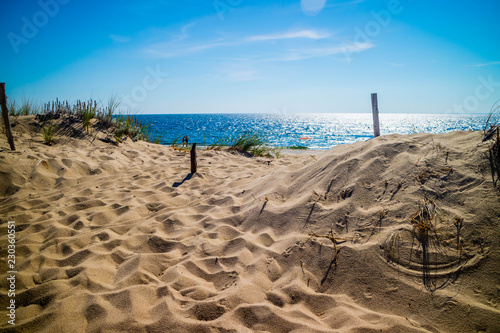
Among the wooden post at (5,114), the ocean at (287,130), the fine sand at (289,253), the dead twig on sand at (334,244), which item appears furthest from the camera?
the ocean at (287,130)

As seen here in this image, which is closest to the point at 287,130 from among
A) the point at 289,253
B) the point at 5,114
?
the point at 5,114

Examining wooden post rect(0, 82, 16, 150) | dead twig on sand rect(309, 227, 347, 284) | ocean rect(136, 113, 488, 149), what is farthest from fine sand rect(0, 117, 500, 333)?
wooden post rect(0, 82, 16, 150)

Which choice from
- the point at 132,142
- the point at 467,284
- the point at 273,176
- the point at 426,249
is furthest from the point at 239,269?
the point at 132,142

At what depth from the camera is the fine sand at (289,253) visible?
166 centimetres

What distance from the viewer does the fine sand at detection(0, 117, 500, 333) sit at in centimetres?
166

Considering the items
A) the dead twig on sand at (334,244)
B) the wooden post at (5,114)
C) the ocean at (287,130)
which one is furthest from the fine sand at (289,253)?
the wooden post at (5,114)

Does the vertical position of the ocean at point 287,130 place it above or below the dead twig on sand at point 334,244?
above

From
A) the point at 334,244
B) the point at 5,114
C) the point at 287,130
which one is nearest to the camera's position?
the point at 334,244

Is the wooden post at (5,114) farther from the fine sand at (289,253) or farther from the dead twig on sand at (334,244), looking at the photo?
the dead twig on sand at (334,244)

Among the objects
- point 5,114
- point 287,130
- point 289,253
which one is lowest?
point 289,253

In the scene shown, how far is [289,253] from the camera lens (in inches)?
88.1

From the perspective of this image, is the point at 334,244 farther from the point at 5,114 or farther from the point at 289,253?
the point at 5,114

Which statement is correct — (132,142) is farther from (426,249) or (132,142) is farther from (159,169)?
(426,249)

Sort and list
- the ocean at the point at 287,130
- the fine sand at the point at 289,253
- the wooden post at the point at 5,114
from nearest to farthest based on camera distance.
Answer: the fine sand at the point at 289,253 < the wooden post at the point at 5,114 < the ocean at the point at 287,130
